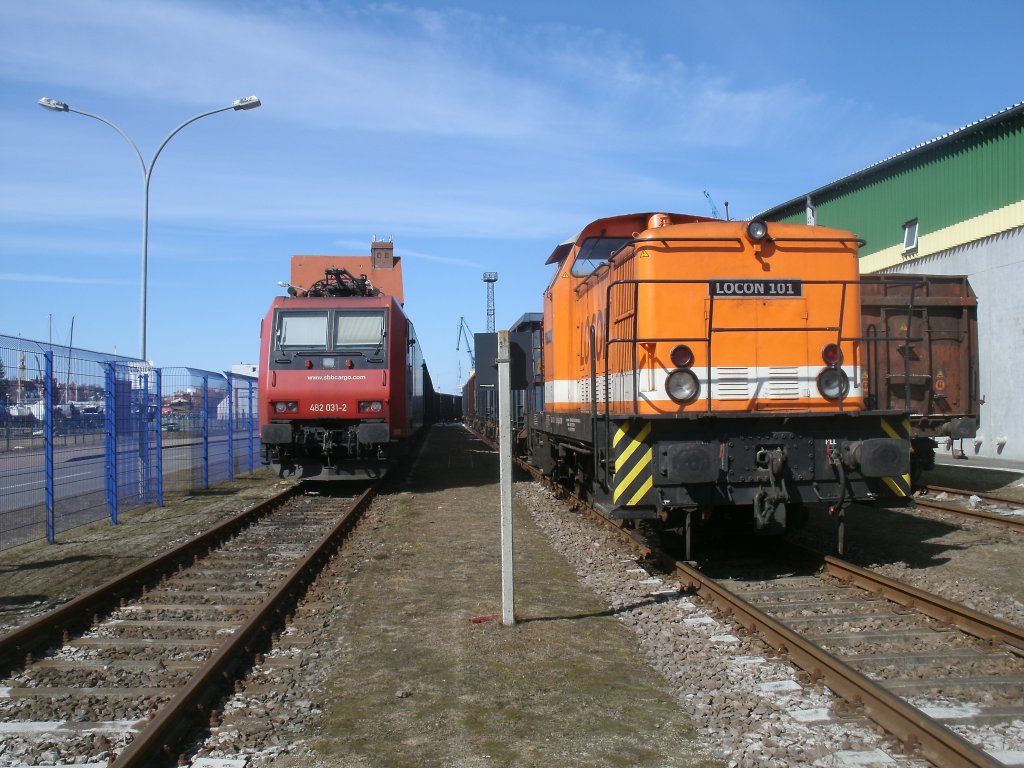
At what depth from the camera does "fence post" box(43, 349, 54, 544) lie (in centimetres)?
924

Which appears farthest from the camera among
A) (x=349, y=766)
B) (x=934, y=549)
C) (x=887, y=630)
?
(x=934, y=549)

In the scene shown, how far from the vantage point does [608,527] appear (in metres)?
9.89

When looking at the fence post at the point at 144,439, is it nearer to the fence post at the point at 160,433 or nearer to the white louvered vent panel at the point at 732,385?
the fence post at the point at 160,433

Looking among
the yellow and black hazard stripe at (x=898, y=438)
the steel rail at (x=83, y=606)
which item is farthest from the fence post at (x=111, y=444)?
the yellow and black hazard stripe at (x=898, y=438)

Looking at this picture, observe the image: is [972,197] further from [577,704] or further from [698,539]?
[577,704]

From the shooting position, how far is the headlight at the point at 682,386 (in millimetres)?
7023

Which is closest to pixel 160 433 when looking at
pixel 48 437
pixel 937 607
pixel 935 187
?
pixel 48 437

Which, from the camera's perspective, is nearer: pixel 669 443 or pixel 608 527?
pixel 669 443

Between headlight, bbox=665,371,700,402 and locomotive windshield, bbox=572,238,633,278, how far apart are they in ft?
7.55

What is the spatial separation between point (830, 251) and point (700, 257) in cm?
122

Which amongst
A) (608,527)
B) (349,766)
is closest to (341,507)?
(608,527)

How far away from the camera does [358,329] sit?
44.5 ft

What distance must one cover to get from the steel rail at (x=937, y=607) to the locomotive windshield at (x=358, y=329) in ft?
27.9

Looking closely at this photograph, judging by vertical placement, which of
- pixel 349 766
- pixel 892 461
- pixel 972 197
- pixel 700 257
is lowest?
pixel 349 766
